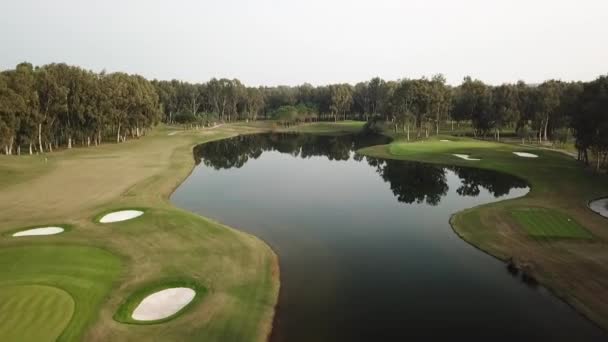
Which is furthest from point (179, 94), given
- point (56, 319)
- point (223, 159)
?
point (56, 319)

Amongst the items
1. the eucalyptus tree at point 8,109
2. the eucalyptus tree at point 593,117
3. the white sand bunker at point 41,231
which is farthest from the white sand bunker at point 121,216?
the eucalyptus tree at point 593,117

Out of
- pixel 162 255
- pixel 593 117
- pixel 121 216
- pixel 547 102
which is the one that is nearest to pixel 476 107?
pixel 547 102

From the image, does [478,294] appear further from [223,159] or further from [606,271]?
[223,159]

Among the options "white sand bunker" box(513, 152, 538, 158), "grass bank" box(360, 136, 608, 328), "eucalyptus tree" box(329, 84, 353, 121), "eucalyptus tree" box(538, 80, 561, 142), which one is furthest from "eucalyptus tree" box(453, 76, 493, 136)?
"eucalyptus tree" box(329, 84, 353, 121)

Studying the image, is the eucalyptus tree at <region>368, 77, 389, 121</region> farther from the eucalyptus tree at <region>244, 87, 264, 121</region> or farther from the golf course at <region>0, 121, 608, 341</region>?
the golf course at <region>0, 121, 608, 341</region>

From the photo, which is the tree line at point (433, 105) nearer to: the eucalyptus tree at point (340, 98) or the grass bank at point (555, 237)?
the eucalyptus tree at point (340, 98)

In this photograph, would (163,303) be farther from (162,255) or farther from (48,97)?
(48,97)
